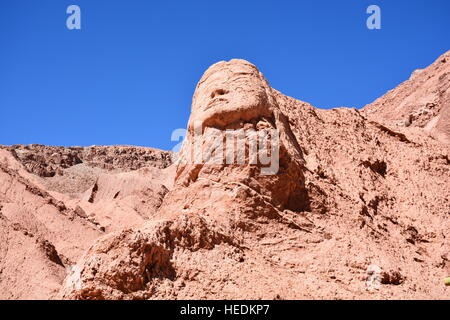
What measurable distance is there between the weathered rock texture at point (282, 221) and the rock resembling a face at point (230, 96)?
0.02 m

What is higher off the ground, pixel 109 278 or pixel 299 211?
pixel 299 211

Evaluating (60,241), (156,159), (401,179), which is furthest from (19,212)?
(156,159)

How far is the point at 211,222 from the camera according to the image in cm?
819

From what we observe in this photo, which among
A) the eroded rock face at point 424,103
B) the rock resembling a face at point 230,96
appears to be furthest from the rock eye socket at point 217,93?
the eroded rock face at point 424,103

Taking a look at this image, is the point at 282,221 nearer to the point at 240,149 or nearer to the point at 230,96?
the point at 240,149

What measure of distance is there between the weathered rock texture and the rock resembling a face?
0.08 ft

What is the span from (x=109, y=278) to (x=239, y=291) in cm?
158

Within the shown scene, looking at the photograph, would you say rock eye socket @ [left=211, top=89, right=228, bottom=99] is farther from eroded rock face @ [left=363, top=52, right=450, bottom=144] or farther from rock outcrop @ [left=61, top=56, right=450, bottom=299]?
eroded rock face @ [left=363, top=52, right=450, bottom=144]

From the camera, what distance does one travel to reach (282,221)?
8945 mm

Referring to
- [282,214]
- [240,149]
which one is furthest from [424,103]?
[282,214]

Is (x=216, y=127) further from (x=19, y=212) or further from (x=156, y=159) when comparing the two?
(x=156, y=159)

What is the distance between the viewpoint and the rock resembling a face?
384 inches

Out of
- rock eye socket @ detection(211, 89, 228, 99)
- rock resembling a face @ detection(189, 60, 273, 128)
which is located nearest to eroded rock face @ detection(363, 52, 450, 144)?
rock resembling a face @ detection(189, 60, 273, 128)

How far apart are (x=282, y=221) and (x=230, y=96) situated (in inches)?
95.4
